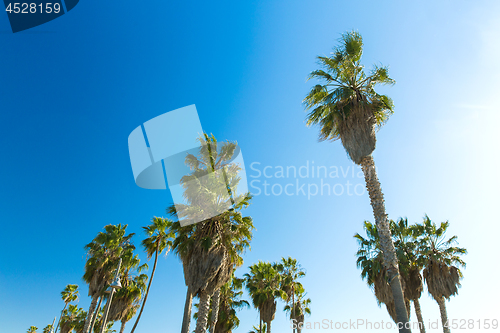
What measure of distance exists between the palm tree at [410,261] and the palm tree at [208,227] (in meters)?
10.5

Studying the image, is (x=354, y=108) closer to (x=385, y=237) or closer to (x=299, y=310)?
(x=385, y=237)

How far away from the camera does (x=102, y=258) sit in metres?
18.7

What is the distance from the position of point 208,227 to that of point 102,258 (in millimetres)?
11231

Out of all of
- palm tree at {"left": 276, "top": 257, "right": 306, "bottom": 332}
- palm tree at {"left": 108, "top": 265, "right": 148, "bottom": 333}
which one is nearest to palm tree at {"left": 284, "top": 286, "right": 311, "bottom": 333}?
palm tree at {"left": 276, "top": 257, "right": 306, "bottom": 332}

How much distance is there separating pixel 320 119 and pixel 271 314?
16.5 metres

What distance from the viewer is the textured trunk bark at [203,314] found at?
35.9 ft

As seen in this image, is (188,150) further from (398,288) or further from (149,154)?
(398,288)

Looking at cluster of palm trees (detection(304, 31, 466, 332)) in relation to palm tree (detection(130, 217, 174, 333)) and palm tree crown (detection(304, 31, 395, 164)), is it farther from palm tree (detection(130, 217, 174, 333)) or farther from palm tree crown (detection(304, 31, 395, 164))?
palm tree (detection(130, 217, 174, 333))

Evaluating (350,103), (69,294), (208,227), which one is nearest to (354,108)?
(350,103)

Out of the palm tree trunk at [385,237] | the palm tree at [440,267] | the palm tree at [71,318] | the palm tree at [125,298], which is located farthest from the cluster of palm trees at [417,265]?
the palm tree at [71,318]

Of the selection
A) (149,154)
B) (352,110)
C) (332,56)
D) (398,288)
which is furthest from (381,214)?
(149,154)

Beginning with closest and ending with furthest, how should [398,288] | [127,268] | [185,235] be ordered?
[398,288] < [185,235] < [127,268]

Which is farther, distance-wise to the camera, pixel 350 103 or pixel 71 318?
pixel 71 318

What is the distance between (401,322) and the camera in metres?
8.15
